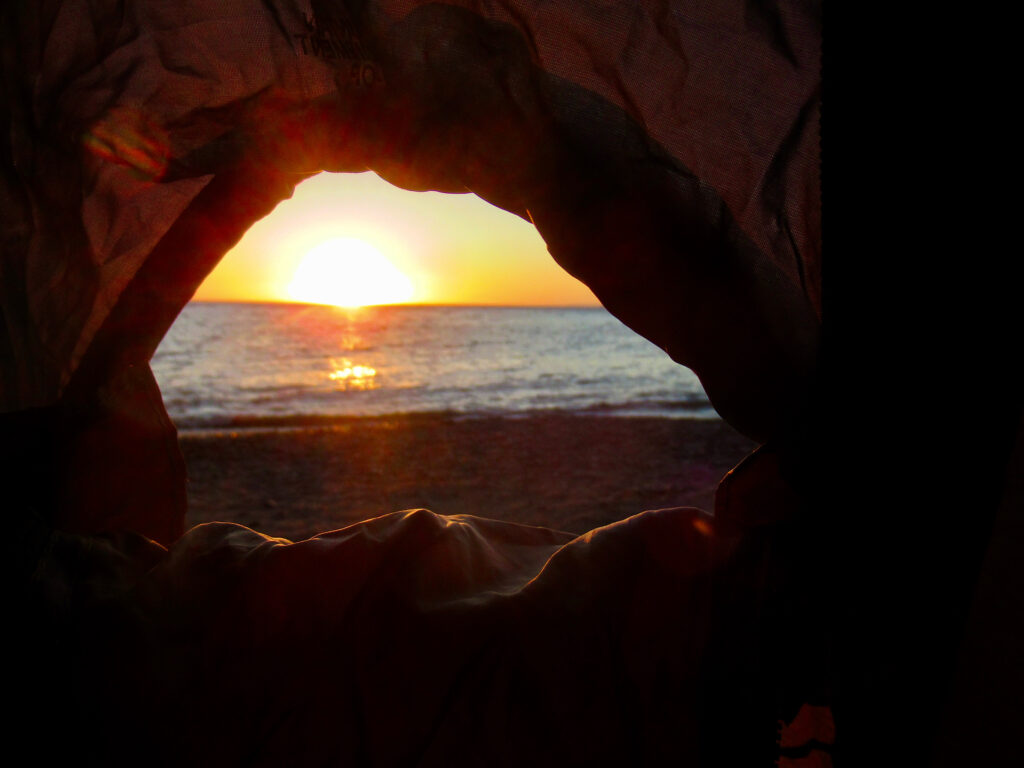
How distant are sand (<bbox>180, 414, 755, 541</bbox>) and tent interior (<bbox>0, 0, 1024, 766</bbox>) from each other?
3.49 metres

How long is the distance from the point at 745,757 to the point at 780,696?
15 centimetres

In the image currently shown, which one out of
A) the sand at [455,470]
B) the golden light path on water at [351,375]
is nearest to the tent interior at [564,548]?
the sand at [455,470]

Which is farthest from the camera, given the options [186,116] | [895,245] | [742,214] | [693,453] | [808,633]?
[693,453]

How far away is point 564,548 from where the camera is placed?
1.44 metres

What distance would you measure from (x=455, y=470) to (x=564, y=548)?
529 cm

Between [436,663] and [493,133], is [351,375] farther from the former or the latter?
[436,663]

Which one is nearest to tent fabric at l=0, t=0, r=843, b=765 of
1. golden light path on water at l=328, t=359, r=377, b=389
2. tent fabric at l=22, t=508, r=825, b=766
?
tent fabric at l=22, t=508, r=825, b=766

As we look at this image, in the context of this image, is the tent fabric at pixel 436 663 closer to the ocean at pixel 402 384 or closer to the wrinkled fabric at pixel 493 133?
the wrinkled fabric at pixel 493 133

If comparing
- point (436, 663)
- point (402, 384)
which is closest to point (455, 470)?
point (436, 663)

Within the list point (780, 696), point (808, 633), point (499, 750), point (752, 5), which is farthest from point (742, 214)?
point (499, 750)

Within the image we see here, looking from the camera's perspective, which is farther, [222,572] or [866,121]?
[222,572]

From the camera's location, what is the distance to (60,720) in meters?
1.22

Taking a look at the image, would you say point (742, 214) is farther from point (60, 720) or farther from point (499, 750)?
point (60, 720)

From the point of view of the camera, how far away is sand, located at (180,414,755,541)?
211 inches
